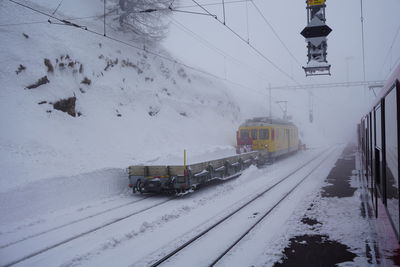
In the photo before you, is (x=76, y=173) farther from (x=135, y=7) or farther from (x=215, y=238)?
(x=135, y=7)

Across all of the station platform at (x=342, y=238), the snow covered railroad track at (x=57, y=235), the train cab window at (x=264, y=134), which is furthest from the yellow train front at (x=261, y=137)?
the snow covered railroad track at (x=57, y=235)

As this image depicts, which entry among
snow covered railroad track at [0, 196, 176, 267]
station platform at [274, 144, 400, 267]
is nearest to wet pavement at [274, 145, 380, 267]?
station platform at [274, 144, 400, 267]

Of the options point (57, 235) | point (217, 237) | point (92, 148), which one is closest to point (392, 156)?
point (217, 237)

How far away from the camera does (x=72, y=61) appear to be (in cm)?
1803

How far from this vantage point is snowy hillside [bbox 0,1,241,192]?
12.0 meters

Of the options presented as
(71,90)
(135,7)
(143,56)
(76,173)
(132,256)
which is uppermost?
(135,7)

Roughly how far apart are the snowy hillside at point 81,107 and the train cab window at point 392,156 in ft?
31.8

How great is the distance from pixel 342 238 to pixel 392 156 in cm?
320

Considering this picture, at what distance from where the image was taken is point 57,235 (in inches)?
288

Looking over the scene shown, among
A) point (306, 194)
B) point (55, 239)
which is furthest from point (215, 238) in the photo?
point (306, 194)

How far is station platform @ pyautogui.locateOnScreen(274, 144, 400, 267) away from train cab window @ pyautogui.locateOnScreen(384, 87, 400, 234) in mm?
1517

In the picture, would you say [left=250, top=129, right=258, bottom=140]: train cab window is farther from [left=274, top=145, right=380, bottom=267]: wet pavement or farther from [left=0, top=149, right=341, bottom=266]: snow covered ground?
[left=274, top=145, right=380, bottom=267]: wet pavement

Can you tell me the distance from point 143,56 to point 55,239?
2107cm

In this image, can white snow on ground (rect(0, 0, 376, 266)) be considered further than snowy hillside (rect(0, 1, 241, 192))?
No
